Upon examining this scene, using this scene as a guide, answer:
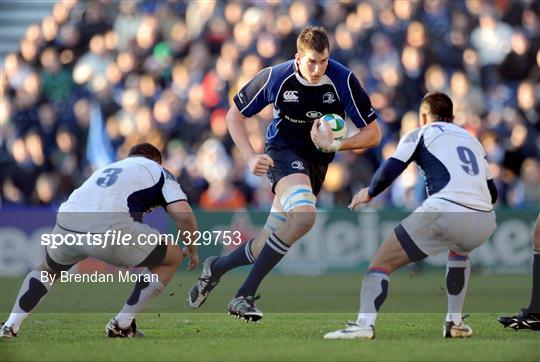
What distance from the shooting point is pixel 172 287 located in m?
16.8

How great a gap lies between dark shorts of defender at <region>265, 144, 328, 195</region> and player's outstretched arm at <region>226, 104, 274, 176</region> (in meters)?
0.29

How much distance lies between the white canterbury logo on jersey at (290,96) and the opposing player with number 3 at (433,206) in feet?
5.34

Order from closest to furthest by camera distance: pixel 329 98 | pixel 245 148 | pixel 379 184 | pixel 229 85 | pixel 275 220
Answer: pixel 379 184
pixel 245 148
pixel 329 98
pixel 275 220
pixel 229 85

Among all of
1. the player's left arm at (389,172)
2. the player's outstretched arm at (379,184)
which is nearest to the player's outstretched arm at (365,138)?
the player's left arm at (389,172)

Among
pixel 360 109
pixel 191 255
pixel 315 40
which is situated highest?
pixel 315 40

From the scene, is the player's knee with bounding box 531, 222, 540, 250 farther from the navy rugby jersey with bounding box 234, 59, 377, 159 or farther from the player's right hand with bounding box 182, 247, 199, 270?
the player's right hand with bounding box 182, 247, 199, 270

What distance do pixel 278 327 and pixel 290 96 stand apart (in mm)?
2151

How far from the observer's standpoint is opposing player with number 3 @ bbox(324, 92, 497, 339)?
30.1 ft

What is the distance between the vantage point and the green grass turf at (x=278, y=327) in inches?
331

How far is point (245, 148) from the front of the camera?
1066 cm

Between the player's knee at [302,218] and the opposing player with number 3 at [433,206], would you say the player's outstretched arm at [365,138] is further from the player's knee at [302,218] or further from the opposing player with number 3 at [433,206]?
the opposing player with number 3 at [433,206]

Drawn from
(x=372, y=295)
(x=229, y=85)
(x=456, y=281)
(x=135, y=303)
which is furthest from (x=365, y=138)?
(x=229, y=85)

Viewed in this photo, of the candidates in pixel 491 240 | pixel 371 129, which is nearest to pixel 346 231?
pixel 491 240

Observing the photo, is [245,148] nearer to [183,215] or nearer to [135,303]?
[183,215]
